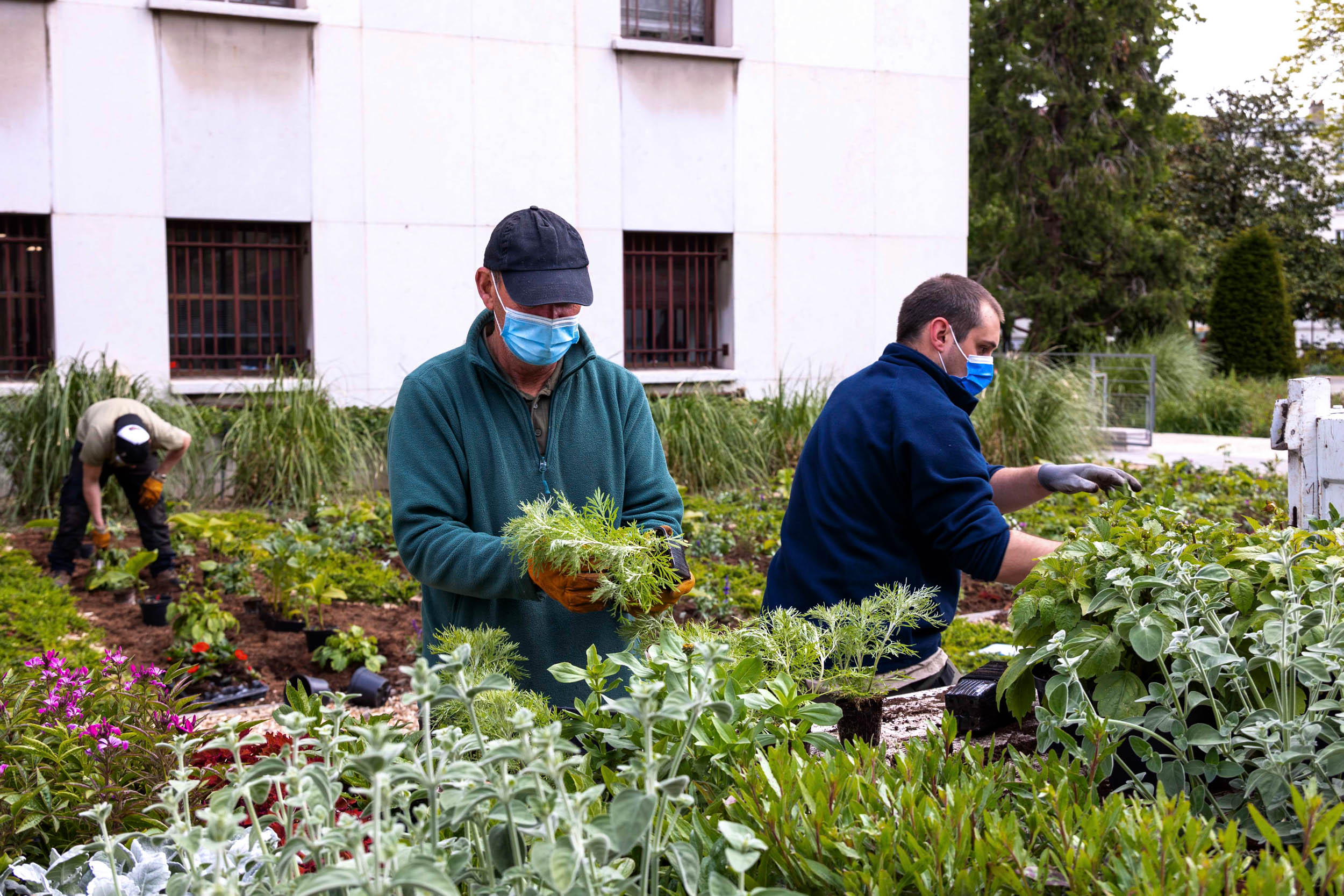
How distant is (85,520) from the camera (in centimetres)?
746

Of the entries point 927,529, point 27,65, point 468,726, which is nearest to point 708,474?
point 27,65

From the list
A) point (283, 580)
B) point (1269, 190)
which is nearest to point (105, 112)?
point (283, 580)

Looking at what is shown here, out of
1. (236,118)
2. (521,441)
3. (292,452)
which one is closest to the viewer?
(521,441)

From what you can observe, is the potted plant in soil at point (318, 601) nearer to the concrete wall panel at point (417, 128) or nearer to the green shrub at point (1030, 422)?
the concrete wall panel at point (417, 128)

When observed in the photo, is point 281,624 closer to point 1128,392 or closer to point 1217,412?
point 1128,392

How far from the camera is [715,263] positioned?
12.7 metres

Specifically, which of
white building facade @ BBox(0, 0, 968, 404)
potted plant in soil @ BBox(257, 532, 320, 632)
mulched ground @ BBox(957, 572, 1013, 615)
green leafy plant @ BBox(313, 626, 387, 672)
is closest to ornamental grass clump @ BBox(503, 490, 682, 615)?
green leafy plant @ BBox(313, 626, 387, 672)

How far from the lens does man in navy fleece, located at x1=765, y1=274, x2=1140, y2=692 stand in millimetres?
2963

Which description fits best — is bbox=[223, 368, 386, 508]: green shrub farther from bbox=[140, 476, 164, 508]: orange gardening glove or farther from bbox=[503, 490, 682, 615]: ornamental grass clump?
bbox=[503, 490, 682, 615]: ornamental grass clump

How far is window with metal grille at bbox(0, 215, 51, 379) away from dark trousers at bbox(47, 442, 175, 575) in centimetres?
331

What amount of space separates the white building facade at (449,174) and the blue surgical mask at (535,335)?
27.9 feet

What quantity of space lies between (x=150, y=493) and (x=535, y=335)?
17.6 ft

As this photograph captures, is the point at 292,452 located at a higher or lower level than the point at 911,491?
lower

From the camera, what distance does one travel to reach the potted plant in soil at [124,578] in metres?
6.83
